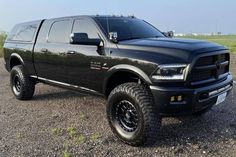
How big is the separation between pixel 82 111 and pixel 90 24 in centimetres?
190

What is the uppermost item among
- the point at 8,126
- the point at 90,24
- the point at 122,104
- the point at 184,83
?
the point at 90,24

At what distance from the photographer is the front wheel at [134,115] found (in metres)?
4.85

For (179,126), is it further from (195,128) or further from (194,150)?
(194,150)

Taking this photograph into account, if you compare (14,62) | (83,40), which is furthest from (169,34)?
(14,62)

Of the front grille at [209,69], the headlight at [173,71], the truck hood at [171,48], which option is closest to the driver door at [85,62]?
the truck hood at [171,48]

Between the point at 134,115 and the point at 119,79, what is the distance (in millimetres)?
760

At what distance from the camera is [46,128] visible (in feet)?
19.9

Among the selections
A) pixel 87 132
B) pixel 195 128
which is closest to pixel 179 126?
pixel 195 128

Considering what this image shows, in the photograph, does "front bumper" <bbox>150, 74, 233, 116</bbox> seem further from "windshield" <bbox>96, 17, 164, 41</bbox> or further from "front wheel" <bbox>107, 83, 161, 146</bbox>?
"windshield" <bbox>96, 17, 164, 41</bbox>

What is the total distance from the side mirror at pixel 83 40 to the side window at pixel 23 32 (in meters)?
2.46

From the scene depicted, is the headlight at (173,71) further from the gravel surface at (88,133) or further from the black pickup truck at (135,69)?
the gravel surface at (88,133)

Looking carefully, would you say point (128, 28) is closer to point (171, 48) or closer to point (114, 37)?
point (114, 37)

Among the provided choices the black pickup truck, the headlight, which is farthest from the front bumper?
the headlight

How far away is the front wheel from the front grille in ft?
2.28
